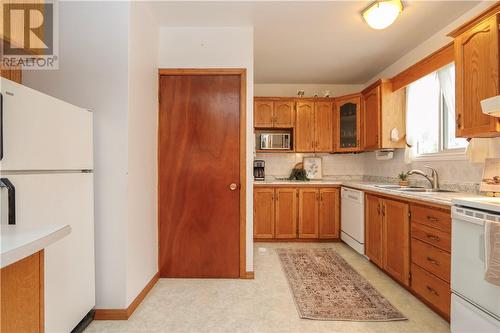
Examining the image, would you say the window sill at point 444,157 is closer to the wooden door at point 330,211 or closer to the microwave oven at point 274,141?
the wooden door at point 330,211

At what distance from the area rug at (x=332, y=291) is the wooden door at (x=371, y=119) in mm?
1608

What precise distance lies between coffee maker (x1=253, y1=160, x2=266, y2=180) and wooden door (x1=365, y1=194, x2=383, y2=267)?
1.75 m

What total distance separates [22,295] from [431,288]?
98.6 inches

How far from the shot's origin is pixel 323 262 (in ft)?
10.6

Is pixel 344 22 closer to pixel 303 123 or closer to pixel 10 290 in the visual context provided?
pixel 303 123

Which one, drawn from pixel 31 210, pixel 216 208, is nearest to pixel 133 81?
pixel 31 210

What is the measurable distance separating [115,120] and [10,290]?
1.44 meters

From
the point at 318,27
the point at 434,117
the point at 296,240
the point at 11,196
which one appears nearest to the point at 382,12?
the point at 318,27

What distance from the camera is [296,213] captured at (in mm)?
4098

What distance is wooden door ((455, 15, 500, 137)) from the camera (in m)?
1.84

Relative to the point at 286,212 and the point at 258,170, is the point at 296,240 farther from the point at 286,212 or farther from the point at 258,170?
the point at 258,170

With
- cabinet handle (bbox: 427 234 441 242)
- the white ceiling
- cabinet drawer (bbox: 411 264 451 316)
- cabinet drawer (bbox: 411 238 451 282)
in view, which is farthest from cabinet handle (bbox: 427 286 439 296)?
the white ceiling

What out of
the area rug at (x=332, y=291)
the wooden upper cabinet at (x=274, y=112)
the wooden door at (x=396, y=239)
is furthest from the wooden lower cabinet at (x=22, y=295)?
the wooden upper cabinet at (x=274, y=112)

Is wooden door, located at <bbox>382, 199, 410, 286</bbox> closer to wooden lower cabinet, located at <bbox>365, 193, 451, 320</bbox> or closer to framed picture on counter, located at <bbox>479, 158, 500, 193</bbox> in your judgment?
wooden lower cabinet, located at <bbox>365, 193, 451, 320</bbox>
